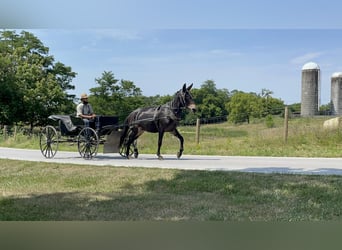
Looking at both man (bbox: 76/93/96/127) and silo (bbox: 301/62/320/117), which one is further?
silo (bbox: 301/62/320/117)

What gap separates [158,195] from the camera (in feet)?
19.3

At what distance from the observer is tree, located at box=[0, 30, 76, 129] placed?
107 feet

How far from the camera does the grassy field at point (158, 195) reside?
477cm

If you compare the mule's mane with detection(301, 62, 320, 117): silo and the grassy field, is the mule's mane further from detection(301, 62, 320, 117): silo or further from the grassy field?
detection(301, 62, 320, 117): silo

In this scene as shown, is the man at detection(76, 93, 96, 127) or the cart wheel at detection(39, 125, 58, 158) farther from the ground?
the man at detection(76, 93, 96, 127)

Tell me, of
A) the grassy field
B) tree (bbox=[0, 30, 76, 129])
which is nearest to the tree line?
tree (bbox=[0, 30, 76, 129])

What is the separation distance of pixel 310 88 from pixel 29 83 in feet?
79.3

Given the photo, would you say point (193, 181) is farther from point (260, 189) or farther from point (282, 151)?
point (282, 151)

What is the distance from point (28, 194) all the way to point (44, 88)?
95.1ft

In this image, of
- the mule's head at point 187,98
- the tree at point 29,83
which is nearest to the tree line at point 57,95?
the tree at point 29,83

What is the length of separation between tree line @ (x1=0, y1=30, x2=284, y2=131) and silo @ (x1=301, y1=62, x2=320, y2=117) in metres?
1.47

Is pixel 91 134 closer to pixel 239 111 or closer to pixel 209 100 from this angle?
pixel 209 100

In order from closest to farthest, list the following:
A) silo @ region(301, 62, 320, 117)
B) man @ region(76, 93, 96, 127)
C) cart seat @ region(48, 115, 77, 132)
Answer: man @ region(76, 93, 96, 127)
cart seat @ region(48, 115, 77, 132)
silo @ region(301, 62, 320, 117)

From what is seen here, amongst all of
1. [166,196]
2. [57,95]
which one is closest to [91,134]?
[166,196]
